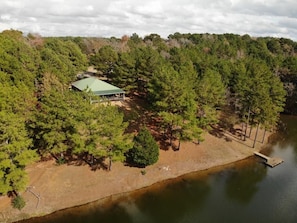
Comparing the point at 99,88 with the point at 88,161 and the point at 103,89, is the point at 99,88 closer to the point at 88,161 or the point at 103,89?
the point at 103,89

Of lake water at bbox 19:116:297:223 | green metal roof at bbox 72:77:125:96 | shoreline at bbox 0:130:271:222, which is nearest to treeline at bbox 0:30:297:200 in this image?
shoreline at bbox 0:130:271:222

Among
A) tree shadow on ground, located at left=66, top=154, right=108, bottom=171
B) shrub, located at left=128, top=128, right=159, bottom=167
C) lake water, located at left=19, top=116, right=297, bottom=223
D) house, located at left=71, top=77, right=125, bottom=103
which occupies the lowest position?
lake water, located at left=19, top=116, right=297, bottom=223

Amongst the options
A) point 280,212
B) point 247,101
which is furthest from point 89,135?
point 247,101

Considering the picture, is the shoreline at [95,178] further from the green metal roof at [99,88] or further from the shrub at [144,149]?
the green metal roof at [99,88]

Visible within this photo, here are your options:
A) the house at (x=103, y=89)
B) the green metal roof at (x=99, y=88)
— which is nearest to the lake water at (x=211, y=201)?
the house at (x=103, y=89)

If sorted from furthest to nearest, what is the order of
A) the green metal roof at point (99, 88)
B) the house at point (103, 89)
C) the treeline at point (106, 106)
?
the house at point (103, 89) → the green metal roof at point (99, 88) → the treeline at point (106, 106)

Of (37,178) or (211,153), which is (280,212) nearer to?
(211,153)

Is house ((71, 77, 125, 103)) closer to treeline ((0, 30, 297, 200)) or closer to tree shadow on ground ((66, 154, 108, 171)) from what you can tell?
treeline ((0, 30, 297, 200))
